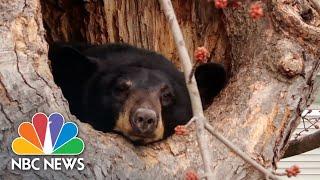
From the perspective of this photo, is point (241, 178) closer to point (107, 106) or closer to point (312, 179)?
point (107, 106)

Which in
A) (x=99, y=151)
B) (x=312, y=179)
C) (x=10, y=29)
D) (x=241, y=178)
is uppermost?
(x=10, y=29)

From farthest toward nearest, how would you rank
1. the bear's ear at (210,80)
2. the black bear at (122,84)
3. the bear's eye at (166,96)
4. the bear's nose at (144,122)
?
the bear's ear at (210,80)
the bear's eye at (166,96)
the black bear at (122,84)
the bear's nose at (144,122)

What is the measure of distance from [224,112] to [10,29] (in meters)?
1.31

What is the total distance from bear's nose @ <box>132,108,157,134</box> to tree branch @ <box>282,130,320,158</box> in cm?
159

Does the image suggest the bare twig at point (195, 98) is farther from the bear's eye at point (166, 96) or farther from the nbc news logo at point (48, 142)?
the bear's eye at point (166, 96)

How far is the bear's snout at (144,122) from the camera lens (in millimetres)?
4031

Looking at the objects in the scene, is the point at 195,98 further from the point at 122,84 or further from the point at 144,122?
the point at 122,84

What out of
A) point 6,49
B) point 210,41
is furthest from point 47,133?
point 210,41

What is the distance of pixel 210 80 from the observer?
504 cm

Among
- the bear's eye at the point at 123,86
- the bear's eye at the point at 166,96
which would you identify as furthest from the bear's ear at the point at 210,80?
the bear's eye at the point at 123,86

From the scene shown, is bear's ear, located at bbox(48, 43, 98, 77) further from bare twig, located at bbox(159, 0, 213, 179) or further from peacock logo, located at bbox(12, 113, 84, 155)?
bare twig, located at bbox(159, 0, 213, 179)

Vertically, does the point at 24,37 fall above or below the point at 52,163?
above

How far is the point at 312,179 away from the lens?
36.0ft

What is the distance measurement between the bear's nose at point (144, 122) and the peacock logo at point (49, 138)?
44 centimetres
